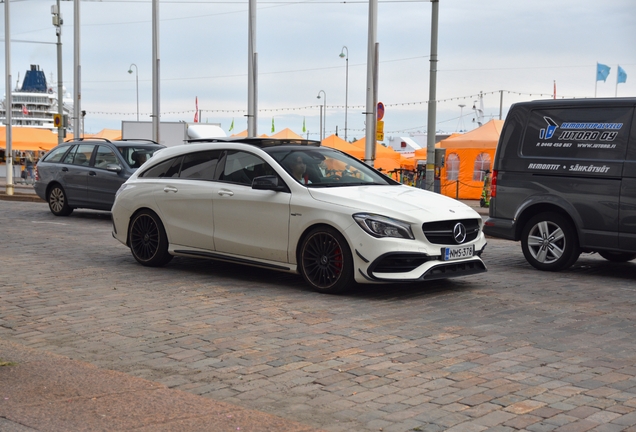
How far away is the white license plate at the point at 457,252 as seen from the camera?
869cm

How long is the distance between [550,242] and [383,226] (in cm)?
334

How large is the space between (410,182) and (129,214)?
27.0m

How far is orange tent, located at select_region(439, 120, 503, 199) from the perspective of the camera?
32.5 m

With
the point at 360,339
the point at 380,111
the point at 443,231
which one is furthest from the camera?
the point at 380,111

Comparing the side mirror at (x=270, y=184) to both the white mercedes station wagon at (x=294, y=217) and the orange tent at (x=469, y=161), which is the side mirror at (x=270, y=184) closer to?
the white mercedes station wagon at (x=294, y=217)

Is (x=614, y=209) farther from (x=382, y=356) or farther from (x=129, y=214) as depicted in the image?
(x=129, y=214)

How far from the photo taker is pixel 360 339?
671 cm

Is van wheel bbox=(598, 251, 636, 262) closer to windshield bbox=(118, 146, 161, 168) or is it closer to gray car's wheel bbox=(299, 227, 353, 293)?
gray car's wheel bbox=(299, 227, 353, 293)

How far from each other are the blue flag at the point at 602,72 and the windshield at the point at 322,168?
3785 centimetres

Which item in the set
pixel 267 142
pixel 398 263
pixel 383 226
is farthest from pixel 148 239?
pixel 398 263

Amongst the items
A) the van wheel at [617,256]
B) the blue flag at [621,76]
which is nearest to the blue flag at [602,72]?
the blue flag at [621,76]

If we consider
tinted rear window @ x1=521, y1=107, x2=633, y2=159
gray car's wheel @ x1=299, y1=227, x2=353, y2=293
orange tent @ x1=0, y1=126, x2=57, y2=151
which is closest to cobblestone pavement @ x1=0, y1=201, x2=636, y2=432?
gray car's wheel @ x1=299, y1=227, x2=353, y2=293

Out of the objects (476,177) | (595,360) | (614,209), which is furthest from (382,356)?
(476,177)

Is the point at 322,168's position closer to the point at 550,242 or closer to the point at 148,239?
the point at 148,239
